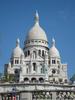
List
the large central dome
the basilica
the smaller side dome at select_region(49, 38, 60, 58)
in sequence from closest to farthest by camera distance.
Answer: the basilica, the smaller side dome at select_region(49, 38, 60, 58), the large central dome

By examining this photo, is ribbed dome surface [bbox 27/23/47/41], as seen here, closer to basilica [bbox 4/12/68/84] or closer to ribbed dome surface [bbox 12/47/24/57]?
basilica [bbox 4/12/68/84]

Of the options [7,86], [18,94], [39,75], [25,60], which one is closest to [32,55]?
[25,60]

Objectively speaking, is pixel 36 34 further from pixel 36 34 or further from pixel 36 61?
pixel 36 61

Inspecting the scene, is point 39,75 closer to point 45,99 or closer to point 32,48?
point 32,48

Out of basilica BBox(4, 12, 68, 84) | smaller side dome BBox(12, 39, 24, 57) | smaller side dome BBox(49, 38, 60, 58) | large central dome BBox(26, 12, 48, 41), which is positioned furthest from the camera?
large central dome BBox(26, 12, 48, 41)

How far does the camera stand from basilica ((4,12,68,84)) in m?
86.6

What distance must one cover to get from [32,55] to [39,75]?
26.9ft

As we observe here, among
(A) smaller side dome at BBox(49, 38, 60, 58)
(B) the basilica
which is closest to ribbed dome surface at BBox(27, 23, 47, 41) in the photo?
(B) the basilica

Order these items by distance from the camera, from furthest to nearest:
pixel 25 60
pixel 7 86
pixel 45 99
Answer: pixel 25 60 < pixel 7 86 < pixel 45 99

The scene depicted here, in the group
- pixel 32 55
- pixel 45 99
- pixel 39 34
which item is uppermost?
pixel 39 34

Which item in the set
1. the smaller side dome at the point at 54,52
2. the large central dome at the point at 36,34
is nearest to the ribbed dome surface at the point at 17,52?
the large central dome at the point at 36,34

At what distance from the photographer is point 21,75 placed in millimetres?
85625

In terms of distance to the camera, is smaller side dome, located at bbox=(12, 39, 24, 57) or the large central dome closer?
smaller side dome, located at bbox=(12, 39, 24, 57)

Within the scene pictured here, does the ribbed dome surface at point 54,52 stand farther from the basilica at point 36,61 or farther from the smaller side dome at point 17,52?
the smaller side dome at point 17,52
